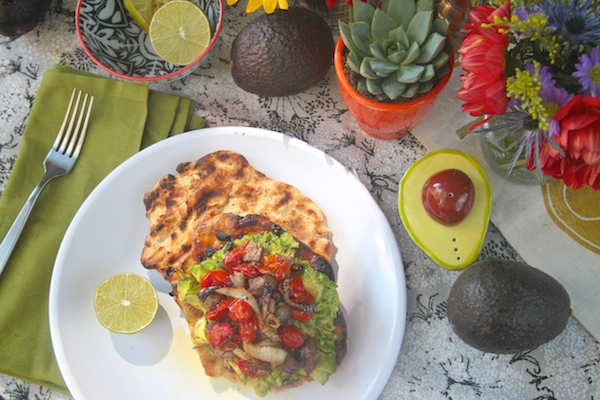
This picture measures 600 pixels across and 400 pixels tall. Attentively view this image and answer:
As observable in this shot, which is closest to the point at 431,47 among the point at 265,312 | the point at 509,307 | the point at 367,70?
the point at 367,70

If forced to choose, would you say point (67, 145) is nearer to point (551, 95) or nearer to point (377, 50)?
point (377, 50)

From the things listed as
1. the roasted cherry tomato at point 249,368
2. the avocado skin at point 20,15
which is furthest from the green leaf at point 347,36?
the avocado skin at point 20,15

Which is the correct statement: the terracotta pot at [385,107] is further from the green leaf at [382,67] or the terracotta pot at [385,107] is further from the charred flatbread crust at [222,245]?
the charred flatbread crust at [222,245]

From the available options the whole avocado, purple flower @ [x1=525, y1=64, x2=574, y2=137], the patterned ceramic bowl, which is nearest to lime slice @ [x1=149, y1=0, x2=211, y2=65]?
the patterned ceramic bowl

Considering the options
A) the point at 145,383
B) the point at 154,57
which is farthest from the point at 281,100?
the point at 145,383

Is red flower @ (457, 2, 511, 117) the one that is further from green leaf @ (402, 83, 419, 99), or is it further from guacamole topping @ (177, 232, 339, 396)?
guacamole topping @ (177, 232, 339, 396)

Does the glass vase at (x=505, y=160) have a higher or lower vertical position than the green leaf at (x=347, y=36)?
lower
